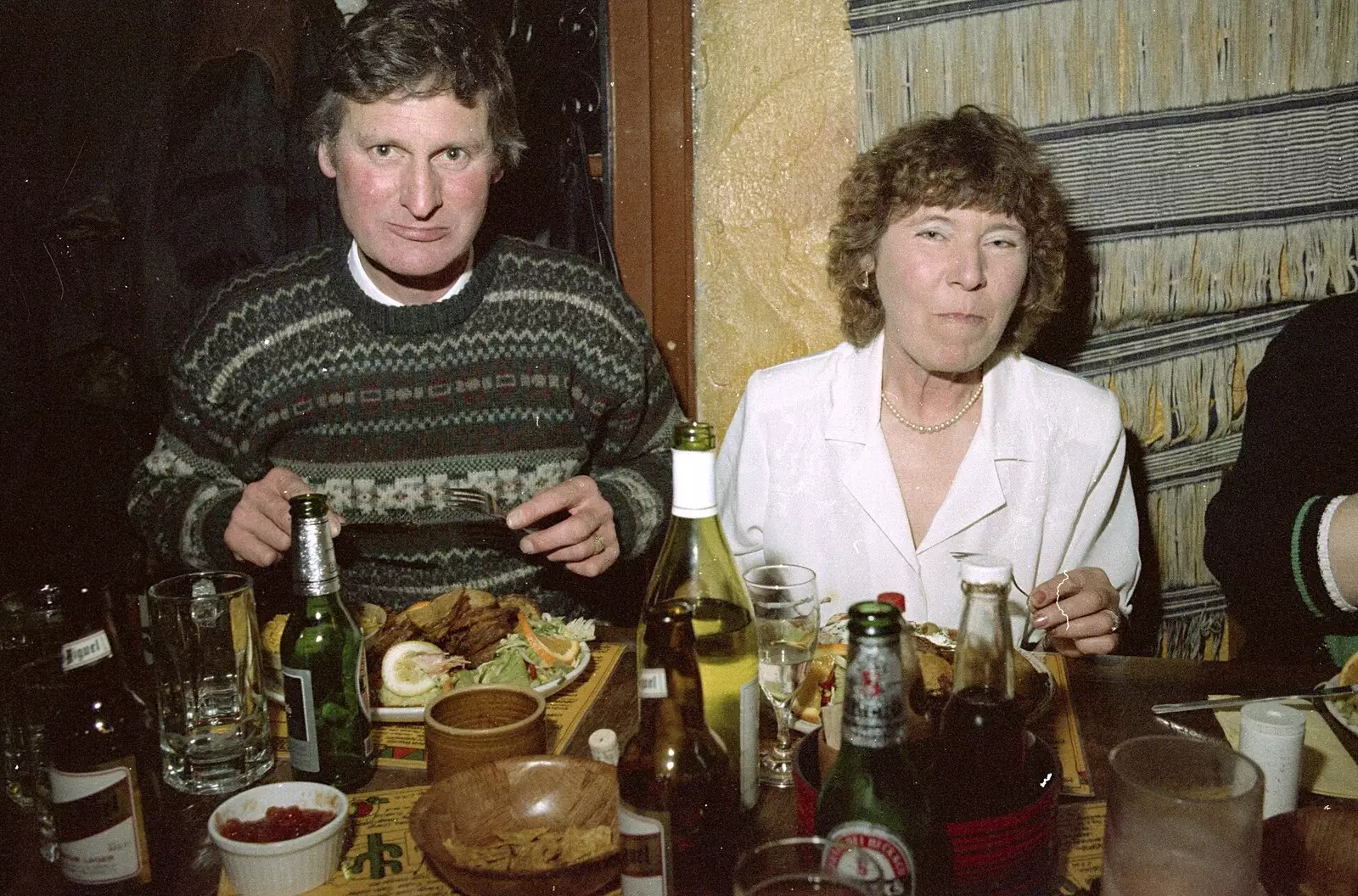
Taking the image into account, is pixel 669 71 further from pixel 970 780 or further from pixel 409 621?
pixel 970 780

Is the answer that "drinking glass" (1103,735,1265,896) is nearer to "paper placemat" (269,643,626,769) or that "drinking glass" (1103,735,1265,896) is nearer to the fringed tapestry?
"paper placemat" (269,643,626,769)

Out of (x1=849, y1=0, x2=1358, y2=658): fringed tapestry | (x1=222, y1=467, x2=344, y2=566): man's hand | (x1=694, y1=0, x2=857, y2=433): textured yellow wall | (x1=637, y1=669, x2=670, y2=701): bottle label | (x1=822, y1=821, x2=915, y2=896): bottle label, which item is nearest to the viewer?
(x1=822, y1=821, x2=915, y2=896): bottle label

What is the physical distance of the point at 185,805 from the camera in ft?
3.65

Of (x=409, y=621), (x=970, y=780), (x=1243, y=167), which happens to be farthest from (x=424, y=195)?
(x=1243, y=167)

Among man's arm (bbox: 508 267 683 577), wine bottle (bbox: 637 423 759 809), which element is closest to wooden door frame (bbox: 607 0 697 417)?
man's arm (bbox: 508 267 683 577)

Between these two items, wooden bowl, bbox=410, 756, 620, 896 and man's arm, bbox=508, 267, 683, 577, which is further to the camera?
man's arm, bbox=508, 267, 683, 577

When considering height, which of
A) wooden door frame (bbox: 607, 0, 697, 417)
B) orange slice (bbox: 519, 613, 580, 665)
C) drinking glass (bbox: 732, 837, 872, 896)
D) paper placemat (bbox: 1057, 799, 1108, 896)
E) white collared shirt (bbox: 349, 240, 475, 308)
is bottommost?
paper placemat (bbox: 1057, 799, 1108, 896)

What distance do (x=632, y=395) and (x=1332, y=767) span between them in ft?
5.16

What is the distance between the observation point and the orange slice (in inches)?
55.7

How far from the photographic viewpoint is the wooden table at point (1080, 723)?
1005 mm

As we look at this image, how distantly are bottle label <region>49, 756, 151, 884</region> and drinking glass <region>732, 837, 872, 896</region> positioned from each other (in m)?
0.68

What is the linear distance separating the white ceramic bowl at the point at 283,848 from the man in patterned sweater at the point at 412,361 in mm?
1008

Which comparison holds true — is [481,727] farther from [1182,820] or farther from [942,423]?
[942,423]

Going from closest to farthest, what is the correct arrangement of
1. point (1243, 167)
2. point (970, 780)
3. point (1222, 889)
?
1. point (1222, 889)
2. point (970, 780)
3. point (1243, 167)
